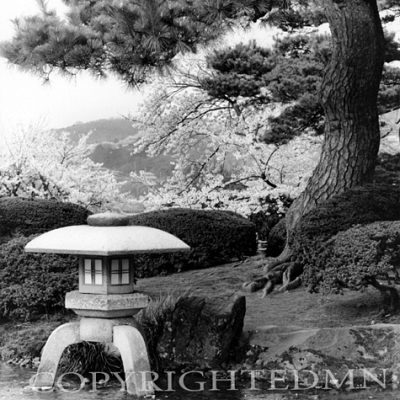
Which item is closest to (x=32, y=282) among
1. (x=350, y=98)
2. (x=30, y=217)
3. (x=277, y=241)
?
(x=30, y=217)

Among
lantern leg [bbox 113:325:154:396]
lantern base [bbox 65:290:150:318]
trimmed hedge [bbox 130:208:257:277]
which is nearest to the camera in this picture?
lantern leg [bbox 113:325:154:396]

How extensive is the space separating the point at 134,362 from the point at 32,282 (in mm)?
3103

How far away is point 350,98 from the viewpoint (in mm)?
11539

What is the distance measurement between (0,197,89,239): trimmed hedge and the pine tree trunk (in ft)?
11.8

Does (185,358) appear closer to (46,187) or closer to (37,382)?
(37,382)

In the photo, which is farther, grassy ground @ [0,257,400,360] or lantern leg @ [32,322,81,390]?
grassy ground @ [0,257,400,360]

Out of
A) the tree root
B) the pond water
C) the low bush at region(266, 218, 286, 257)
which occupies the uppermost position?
the low bush at region(266, 218, 286, 257)

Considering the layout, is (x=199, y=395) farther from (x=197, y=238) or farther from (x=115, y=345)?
(x=197, y=238)

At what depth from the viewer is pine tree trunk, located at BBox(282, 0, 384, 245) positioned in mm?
11422

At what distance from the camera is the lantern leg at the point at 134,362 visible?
7293 millimetres

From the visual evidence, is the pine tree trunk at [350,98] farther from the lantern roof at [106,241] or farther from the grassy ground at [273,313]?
the lantern roof at [106,241]

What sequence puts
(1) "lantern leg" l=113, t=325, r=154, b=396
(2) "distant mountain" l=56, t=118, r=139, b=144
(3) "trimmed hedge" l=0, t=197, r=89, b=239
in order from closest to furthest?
(1) "lantern leg" l=113, t=325, r=154, b=396, (3) "trimmed hedge" l=0, t=197, r=89, b=239, (2) "distant mountain" l=56, t=118, r=139, b=144

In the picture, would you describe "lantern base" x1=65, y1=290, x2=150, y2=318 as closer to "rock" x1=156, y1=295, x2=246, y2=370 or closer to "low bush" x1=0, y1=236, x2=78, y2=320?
"rock" x1=156, y1=295, x2=246, y2=370

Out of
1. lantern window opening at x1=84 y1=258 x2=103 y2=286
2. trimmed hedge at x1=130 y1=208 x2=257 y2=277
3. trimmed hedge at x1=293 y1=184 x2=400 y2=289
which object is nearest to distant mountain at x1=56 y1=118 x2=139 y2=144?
trimmed hedge at x1=130 y1=208 x2=257 y2=277
